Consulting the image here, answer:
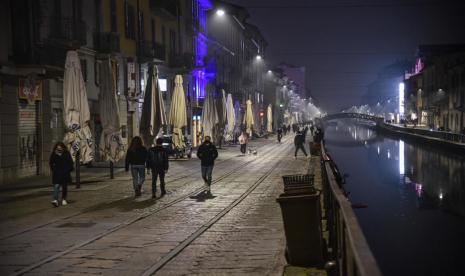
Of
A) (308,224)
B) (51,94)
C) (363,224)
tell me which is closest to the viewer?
(308,224)

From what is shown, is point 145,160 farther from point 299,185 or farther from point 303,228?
point 303,228

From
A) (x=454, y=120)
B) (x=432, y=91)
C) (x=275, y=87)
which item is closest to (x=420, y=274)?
(x=454, y=120)

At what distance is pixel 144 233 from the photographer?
11.5 m

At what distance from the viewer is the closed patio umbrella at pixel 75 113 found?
1764 cm

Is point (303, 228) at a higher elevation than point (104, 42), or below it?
below

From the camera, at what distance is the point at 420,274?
14531 mm

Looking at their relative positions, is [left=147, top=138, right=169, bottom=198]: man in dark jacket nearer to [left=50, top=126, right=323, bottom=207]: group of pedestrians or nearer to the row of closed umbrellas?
[left=50, top=126, right=323, bottom=207]: group of pedestrians

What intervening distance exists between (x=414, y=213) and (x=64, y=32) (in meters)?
16.3

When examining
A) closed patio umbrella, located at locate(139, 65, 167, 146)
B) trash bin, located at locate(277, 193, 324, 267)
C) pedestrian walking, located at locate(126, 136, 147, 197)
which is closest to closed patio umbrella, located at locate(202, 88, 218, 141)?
closed patio umbrella, located at locate(139, 65, 167, 146)

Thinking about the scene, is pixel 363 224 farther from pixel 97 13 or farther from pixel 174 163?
pixel 97 13

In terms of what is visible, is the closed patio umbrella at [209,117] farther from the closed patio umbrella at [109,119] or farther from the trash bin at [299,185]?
the trash bin at [299,185]

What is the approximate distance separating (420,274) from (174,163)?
1893 cm

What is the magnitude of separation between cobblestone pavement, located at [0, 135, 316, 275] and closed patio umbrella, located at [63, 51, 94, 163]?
148 cm

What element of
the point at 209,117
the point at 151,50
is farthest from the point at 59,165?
the point at 151,50
